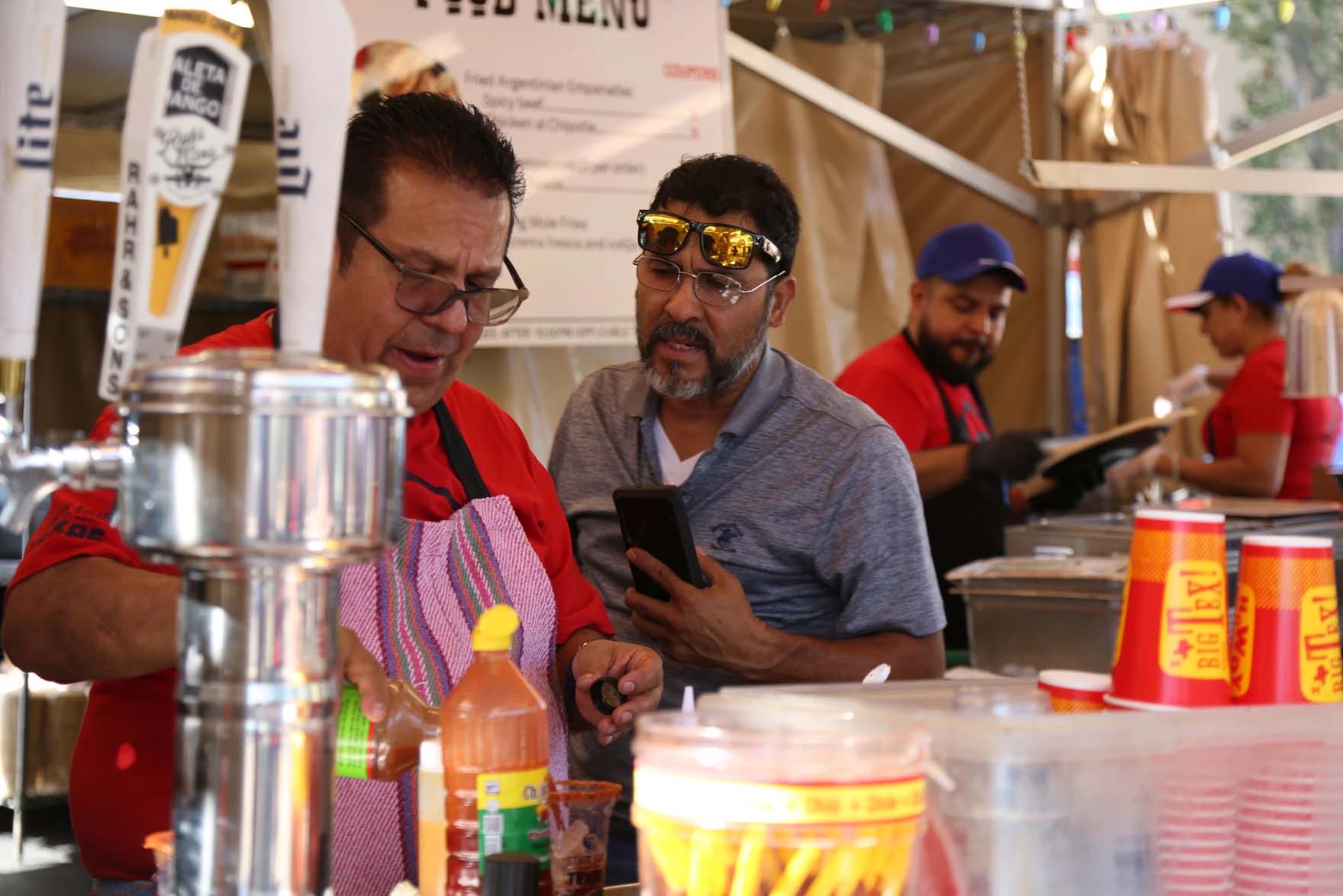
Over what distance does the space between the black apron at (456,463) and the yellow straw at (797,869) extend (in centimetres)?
93

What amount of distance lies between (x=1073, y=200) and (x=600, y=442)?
11.1 ft

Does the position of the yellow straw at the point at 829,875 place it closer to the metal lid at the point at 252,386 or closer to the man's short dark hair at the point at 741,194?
the metal lid at the point at 252,386

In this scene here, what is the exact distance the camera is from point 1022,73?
4.90 metres

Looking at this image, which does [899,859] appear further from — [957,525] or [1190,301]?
[1190,301]

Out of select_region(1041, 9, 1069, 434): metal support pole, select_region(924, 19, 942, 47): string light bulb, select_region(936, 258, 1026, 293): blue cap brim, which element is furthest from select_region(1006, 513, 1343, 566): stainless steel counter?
select_region(924, 19, 942, 47): string light bulb

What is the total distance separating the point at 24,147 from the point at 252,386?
17 cm

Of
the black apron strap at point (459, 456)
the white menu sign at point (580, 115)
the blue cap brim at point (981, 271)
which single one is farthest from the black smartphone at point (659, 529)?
the blue cap brim at point (981, 271)

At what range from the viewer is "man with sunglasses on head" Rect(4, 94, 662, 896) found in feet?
4.42

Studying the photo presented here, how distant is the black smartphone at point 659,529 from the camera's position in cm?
197

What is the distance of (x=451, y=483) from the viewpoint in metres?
1.78

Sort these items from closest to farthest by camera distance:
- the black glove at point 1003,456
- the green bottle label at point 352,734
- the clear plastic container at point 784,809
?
the clear plastic container at point 784,809
the green bottle label at point 352,734
the black glove at point 1003,456

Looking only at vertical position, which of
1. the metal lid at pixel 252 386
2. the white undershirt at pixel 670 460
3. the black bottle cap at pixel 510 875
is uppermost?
the metal lid at pixel 252 386

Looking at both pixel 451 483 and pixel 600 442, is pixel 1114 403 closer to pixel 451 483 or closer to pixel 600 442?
pixel 600 442

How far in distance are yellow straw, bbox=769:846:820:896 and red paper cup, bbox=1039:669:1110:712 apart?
374 millimetres
